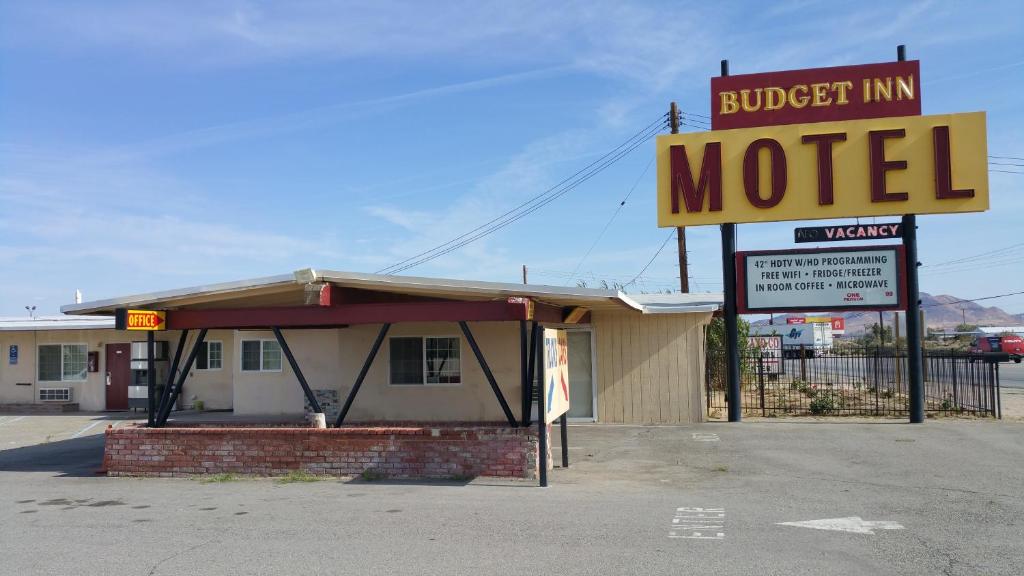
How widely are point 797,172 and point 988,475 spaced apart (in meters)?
8.10

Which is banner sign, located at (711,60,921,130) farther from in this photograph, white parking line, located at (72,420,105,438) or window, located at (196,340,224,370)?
white parking line, located at (72,420,105,438)

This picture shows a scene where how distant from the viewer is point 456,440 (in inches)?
468

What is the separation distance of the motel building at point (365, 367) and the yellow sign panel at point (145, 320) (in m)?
0.09

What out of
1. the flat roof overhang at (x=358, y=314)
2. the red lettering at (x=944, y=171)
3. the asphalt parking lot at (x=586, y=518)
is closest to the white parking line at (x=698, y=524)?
the asphalt parking lot at (x=586, y=518)

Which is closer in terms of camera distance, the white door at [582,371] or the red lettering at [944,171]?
the red lettering at [944,171]

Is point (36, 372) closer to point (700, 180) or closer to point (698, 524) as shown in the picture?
point (700, 180)

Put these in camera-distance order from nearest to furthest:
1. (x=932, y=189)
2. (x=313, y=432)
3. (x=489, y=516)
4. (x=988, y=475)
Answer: (x=489, y=516), (x=988, y=475), (x=313, y=432), (x=932, y=189)

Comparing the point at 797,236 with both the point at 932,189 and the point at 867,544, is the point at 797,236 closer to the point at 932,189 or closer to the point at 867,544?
the point at 932,189

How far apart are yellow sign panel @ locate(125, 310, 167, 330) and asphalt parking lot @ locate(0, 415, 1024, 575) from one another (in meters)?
2.33

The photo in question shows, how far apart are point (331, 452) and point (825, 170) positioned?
11.7 meters

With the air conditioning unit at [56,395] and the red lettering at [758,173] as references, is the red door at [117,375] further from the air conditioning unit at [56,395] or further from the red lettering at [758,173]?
the red lettering at [758,173]

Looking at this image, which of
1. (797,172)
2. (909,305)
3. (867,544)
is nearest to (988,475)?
(867,544)

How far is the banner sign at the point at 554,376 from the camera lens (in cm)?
1121

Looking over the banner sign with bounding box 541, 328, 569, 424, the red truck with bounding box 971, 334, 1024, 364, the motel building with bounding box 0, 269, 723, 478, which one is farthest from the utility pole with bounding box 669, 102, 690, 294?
the red truck with bounding box 971, 334, 1024, 364
